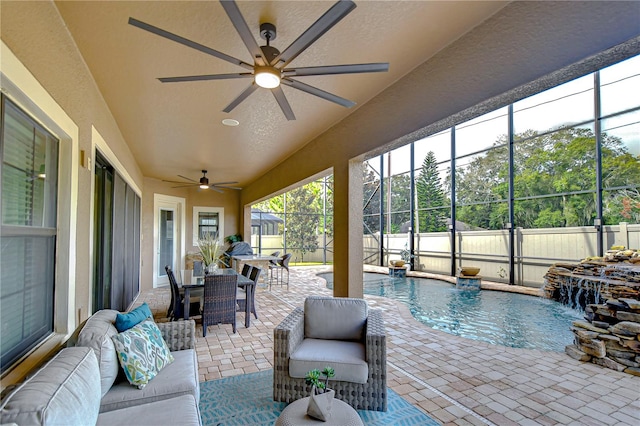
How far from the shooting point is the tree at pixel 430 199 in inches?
444

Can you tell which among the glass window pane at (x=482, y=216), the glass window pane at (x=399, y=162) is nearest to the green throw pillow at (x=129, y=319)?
the glass window pane at (x=482, y=216)

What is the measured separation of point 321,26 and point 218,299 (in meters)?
3.49

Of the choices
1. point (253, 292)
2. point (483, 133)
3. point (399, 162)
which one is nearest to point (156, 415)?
point (253, 292)

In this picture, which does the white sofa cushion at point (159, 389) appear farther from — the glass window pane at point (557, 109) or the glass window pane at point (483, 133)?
the glass window pane at point (483, 133)

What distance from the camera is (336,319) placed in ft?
8.82

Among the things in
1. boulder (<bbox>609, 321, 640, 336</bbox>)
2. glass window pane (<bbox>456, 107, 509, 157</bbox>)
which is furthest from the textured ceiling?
glass window pane (<bbox>456, 107, 509, 157</bbox>)

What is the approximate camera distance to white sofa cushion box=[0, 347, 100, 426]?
1060mm

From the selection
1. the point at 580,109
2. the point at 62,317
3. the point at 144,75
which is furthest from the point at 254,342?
the point at 580,109

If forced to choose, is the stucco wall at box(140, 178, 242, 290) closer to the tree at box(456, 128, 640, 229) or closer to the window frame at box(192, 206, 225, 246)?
the window frame at box(192, 206, 225, 246)

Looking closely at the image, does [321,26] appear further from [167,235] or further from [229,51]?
[167,235]

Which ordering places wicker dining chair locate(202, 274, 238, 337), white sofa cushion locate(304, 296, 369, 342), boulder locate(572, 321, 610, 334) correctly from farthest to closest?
1. wicker dining chair locate(202, 274, 238, 337)
2. boulder locate(572, 321, 610, 334)
3. white sofa cushion locate(304, 296, 369, 342)

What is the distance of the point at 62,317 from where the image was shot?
210 cm

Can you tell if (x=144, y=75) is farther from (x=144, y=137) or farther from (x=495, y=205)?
(x=495, y=205)

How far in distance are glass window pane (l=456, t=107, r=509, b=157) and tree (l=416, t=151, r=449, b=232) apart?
119 centimetres
